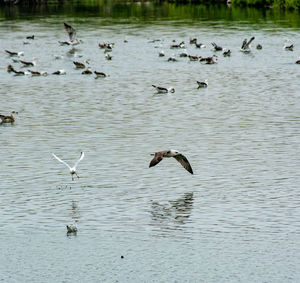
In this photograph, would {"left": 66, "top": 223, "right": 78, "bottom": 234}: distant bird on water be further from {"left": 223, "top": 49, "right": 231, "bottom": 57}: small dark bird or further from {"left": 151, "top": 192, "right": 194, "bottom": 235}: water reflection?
{"left": 223, "top": 49, "right": 231, "bottom": 57}: small dark bird

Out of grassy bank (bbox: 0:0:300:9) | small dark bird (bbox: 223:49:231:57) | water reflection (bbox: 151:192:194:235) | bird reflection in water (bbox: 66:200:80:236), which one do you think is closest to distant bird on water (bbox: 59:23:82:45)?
small dark bird (bbox: 223:49:231:57)

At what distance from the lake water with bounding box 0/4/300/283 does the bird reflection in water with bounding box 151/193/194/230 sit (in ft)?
0.21

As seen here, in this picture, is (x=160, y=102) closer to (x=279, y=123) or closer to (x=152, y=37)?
(x=279, y=123)

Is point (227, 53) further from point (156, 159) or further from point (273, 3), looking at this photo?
point (273, 3)

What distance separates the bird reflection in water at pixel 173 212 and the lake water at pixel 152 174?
63 mm

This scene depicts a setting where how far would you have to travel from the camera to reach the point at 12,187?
28.6 m

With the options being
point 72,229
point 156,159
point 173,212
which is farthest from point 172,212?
point 72,229

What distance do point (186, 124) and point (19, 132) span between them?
299 inches

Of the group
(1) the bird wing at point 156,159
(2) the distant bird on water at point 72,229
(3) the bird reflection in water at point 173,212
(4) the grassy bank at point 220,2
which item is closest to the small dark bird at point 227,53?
(1) the bird wing at point 156,159

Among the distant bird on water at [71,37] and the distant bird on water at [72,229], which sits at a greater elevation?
the distant bird on water at [71,37]

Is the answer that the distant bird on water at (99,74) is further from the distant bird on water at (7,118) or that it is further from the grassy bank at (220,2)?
the grassy bank at (220,2)

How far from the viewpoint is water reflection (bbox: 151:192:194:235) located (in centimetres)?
2425

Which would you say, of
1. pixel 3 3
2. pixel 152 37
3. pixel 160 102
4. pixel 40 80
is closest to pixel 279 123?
pixel 160 102

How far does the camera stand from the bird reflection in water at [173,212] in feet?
79.9
